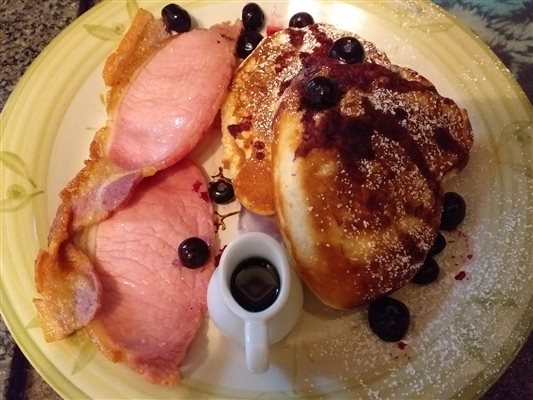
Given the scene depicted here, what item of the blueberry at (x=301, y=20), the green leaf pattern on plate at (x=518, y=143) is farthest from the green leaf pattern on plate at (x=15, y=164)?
the green leaf pattern on plate at (x=518, y=143)

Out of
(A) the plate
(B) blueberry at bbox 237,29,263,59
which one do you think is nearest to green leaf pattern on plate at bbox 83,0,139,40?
(A) the plate

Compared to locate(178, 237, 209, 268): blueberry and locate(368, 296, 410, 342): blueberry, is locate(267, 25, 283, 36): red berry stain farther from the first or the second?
locate(368, 296, 410, 342): blueberry

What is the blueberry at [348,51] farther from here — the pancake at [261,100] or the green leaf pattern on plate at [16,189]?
the green leaf pattern on plate at [16,189]

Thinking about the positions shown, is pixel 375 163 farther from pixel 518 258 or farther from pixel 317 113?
pixel 518 258

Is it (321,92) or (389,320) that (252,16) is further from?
(389,320)

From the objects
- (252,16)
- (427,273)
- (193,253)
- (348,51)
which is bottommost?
(193,253)

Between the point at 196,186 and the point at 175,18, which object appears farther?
the point at 175,18

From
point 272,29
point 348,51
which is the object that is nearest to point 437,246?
point 348,51
